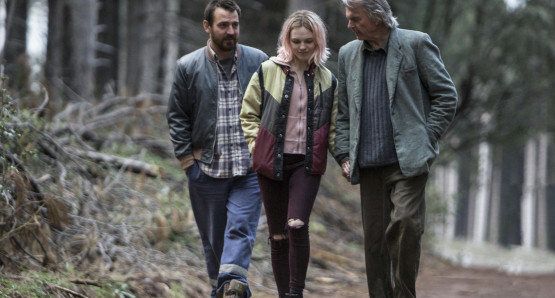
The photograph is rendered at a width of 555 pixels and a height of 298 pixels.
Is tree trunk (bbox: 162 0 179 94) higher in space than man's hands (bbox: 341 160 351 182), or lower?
higher

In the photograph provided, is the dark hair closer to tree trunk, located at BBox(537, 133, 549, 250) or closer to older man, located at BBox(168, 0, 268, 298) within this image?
older man, located at BBox(168, 0, 268, 298)

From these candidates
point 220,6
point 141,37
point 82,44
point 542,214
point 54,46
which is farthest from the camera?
point 542,214

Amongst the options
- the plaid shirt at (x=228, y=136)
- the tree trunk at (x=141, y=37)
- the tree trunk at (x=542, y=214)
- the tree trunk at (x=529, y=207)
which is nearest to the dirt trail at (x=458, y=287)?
the plaid shirt at (x=228, y=136)

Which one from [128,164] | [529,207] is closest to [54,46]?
[128,164]

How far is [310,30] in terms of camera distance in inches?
163

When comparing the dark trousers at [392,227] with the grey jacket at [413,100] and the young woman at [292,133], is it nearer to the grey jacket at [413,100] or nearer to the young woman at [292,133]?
the grey jacket at [413,100]

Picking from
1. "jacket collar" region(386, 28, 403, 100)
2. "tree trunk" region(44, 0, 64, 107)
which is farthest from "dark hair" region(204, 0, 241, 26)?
"tree trunk" region(44, 0, 64, 107)

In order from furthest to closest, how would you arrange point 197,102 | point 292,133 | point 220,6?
point 197,102
point 220,6
point 292,133

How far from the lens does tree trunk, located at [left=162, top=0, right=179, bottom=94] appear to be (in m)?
13.6

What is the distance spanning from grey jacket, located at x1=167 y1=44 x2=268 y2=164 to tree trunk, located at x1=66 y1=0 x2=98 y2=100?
779 centimetres

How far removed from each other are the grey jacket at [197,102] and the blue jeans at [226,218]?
0.17 meters

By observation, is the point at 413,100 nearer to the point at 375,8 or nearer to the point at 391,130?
the point at 391,130

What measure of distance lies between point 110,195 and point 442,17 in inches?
308

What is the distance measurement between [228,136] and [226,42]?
70 centimetres
